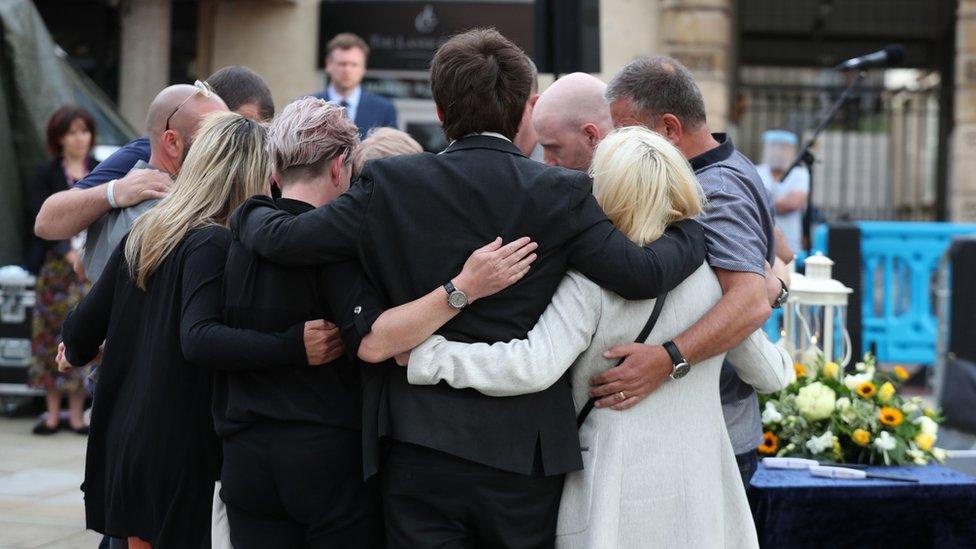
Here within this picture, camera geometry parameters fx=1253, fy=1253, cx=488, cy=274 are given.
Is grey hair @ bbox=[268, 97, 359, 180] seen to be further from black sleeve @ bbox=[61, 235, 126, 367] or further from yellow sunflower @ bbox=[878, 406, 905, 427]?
yellow sunflower @ bbox=[878, 406, 905, 427]

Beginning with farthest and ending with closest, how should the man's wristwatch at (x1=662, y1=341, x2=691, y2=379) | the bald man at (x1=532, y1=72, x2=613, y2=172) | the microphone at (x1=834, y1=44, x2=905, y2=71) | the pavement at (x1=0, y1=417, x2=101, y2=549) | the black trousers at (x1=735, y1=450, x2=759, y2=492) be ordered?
the microphone at (x1=834, y1=44, x2=905, y2=71) < the pavement at (x1=0, y1=417, x2=101, y2=549) < the bald man at (x1=532, y1=72, x2=613, y2=172) < the black trousers at (x1=735, y1=450, x2=759, y2=492) < the man's wristwatch at (x1=662, y1=341, x2=691, y2=379)

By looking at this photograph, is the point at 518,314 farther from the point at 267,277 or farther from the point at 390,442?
the point at 267,277

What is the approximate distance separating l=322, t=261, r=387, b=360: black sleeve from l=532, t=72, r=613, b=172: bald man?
3.02 ft

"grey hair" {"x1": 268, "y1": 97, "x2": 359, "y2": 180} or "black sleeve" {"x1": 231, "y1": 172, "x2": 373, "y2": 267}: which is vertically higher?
"grey hair" {"x1": 268, "y1": 97, "x2": 359, "y2": 180}

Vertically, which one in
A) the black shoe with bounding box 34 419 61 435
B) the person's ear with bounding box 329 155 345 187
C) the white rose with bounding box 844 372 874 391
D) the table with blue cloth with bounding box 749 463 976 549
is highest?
the person's ear with bounding box 329 155 345 187

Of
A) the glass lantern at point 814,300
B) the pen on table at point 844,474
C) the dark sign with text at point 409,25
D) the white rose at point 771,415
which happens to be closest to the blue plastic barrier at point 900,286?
the dark sign with text at point 409,25

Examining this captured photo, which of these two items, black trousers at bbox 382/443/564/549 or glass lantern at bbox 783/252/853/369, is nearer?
black trousers at bbox 382/443/564/549

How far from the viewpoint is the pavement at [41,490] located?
5719mm

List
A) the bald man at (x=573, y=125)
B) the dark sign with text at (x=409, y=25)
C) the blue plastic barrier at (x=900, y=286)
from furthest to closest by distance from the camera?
the dark sign with text at (x=409, y=25)
the blue plastic barrier at (x=900, y=286)
the bald man at (x=573, y=125)

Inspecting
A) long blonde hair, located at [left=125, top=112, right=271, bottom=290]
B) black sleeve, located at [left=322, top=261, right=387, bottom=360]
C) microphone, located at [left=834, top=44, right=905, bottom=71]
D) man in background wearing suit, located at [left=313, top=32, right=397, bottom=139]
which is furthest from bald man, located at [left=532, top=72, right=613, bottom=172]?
microphone, located at [left=834, top=44, right=905, bottom=71]

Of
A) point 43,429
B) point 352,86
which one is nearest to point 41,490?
point 43,429

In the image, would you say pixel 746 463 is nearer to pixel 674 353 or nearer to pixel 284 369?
pixel 674 353

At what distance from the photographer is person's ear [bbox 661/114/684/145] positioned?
340 centimetres

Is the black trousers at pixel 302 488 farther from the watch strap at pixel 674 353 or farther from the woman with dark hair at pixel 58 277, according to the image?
the woman with dark hair at pixel 58 277
